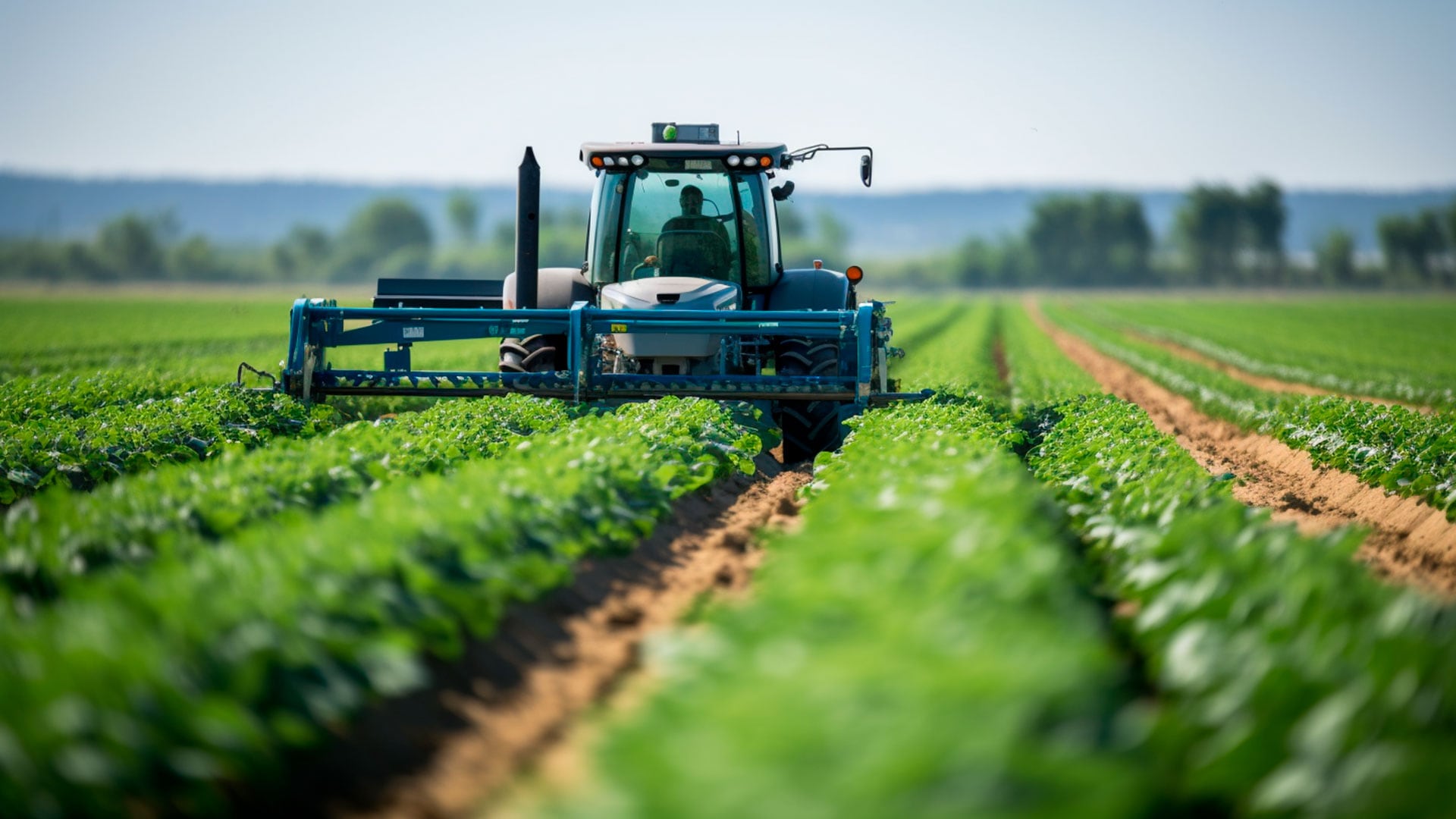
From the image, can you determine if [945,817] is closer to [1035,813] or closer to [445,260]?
[1035,813]

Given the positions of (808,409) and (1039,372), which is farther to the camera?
(1039,372)

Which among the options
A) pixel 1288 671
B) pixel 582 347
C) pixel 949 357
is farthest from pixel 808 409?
pixel 949 357

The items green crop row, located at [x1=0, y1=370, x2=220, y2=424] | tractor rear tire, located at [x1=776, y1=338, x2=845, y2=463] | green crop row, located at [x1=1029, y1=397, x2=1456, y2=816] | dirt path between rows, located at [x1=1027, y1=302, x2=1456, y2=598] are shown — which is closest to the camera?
green crop row, located at [x1=1029, y1=397, x2=1456, y2=816]

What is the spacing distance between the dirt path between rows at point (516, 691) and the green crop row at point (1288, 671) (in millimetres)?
2132

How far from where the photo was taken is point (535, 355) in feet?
40.7

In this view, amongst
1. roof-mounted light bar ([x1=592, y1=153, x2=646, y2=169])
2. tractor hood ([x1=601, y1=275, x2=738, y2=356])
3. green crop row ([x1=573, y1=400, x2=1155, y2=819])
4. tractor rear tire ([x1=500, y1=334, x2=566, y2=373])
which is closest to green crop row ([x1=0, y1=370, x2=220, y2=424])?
tractor rear tire ([x1=500, y1=334, x2=566, y2=373])

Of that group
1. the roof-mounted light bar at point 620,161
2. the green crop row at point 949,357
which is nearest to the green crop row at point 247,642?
the roof-mounted light bar at point 620,161

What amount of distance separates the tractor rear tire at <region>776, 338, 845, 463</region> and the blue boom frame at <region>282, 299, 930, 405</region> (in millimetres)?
173

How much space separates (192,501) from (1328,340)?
46978 millimetres

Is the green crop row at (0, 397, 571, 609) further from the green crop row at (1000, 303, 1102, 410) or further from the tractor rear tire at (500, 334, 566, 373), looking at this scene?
the green crop row at (1000, 303, 1102, 410)

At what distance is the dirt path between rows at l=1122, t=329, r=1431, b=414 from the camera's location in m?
21.7

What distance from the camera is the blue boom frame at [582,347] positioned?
1134cm

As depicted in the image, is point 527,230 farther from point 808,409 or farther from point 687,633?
point 687,633

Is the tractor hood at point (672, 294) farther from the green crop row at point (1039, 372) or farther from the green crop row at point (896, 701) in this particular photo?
the green crop row at point (896, 701)
